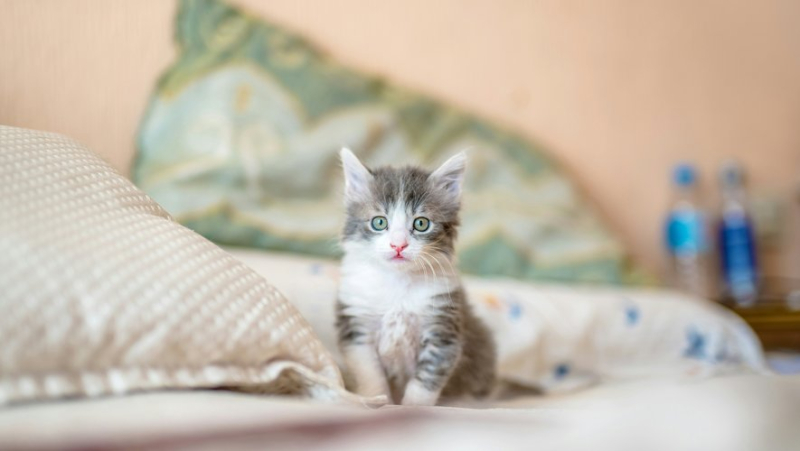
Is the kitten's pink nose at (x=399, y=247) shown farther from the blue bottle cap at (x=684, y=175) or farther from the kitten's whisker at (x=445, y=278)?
the blue bottle cap at (x=684, y=175)

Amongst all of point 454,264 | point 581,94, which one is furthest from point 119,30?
point 581,94

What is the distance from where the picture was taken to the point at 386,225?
1034 mm

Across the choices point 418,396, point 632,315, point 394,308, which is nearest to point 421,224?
point 394,308

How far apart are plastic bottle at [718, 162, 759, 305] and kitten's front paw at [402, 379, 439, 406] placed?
64.7 inches

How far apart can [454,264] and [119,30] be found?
951 mm

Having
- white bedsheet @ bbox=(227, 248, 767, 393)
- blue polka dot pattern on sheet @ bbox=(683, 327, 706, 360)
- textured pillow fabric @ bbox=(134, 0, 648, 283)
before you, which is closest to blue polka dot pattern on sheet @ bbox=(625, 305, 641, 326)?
white bedsheet @ bbox=(227, 248, 767, 393)

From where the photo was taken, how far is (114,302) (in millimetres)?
551

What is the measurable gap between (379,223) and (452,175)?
172mm

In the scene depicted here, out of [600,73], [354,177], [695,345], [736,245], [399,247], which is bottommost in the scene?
[695,345]

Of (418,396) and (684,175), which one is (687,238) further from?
(418,396)

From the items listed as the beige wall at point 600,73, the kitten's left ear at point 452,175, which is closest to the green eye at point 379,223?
the kitten's left ear at point 452,175

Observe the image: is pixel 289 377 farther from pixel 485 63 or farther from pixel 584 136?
pixel 584 136

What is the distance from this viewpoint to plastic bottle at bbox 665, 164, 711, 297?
212cm

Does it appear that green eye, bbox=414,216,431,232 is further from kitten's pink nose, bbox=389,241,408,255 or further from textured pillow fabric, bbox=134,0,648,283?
textured pillow fabric, bbox=134,0,648,283
